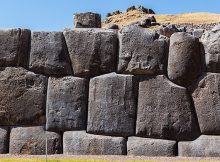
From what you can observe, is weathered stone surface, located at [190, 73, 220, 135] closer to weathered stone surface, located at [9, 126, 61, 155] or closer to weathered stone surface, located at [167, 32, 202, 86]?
weathered stone surface, located at [167, 32, 202, 86]

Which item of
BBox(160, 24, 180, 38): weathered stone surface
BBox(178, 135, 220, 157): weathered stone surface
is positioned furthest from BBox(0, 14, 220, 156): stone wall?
BBox(160, 24, 180, 38): weathered stone surface

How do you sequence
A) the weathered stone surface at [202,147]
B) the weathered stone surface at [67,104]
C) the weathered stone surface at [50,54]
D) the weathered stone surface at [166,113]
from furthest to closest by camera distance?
the weathered stone surface at [50,54] < the weathered stone surface at [67,104] < the weathered stone surface at [166,113] < the weathered stone surface at [202,147]

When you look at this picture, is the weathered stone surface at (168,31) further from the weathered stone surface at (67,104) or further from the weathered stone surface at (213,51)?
the weathered stone surface at (67,104)

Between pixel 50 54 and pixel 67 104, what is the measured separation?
40.3 inches

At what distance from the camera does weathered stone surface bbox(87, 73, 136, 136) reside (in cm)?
932

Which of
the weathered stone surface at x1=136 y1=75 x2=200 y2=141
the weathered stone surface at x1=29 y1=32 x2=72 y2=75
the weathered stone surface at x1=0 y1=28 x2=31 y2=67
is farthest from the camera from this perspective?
the weathered stone surface at x1=0 y1=28 x2=31 y2=67

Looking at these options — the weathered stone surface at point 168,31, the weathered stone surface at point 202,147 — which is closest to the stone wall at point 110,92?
the weathered stone surface at point 202,147

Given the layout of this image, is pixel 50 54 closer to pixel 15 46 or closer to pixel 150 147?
pixel 15 46

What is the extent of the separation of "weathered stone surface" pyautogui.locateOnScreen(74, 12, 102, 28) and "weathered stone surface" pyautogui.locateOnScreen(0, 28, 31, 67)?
816 cm

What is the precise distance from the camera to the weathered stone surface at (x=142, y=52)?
30.6 feet

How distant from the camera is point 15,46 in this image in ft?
31.7

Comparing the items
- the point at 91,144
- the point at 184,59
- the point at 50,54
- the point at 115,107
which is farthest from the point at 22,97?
the point at 184,59

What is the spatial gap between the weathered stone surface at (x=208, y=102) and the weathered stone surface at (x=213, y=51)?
5.2 inches

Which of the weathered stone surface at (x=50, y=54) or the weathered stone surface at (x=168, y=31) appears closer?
the weathered stone surface at (x=50, y=54)
